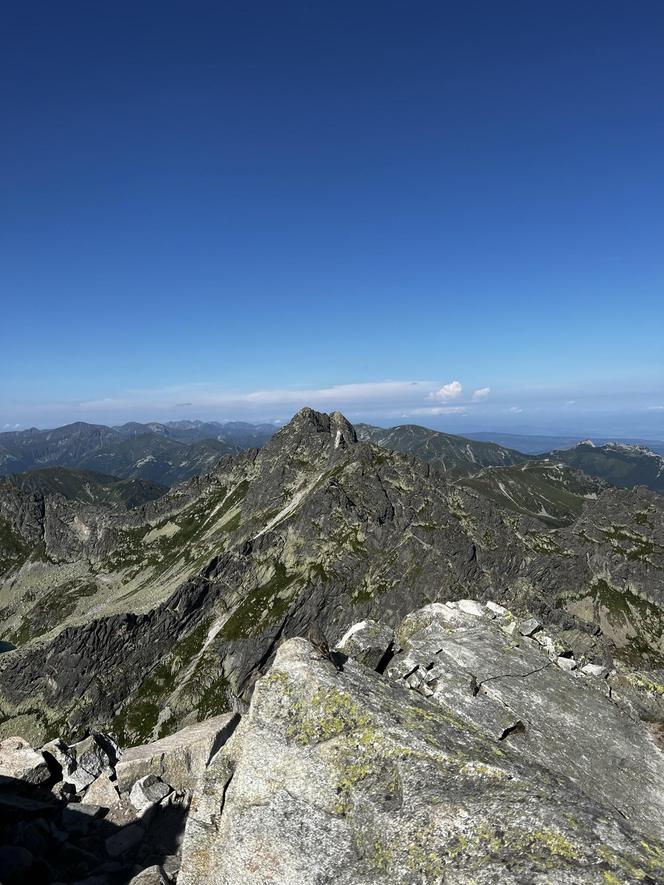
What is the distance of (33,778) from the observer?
2542 centimetres

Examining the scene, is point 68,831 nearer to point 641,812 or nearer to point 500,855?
point 500,855

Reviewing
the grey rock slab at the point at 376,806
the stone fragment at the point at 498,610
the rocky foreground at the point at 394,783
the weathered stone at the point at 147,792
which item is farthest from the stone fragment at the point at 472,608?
the weathered stone at the point at 147,792

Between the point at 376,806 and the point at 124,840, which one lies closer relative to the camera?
the point at 376,806

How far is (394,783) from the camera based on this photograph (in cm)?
1262

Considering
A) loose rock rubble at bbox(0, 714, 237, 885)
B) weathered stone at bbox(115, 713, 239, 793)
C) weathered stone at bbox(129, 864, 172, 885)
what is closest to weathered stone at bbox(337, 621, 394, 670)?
weathered stone at bbox(129, 864, 172, 885)

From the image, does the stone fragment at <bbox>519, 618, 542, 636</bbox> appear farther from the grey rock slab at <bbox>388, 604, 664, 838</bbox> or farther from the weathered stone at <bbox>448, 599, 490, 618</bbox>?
the weathered stone at <bbox>448, 599, 490, 618</bbox>

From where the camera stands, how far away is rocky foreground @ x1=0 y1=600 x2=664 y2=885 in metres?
10.9

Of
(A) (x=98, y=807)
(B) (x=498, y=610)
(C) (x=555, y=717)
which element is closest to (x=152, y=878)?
(A) (x=98, y=807)

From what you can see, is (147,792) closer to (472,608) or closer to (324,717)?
(324,717)

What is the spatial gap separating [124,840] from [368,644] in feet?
45.2

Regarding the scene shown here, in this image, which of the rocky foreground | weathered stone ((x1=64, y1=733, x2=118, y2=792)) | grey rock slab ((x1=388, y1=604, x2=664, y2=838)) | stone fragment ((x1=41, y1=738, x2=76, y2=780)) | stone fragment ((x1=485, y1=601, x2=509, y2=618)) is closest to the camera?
the rocky foreground

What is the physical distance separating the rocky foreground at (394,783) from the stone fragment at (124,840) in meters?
0.08

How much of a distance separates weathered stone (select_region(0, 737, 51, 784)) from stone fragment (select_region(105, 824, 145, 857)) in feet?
24.6

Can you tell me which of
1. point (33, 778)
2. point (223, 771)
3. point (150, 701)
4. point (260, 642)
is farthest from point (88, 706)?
point (223, 771)
